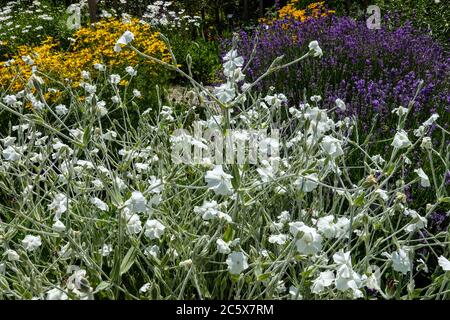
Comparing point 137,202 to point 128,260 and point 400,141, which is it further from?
point 400,141

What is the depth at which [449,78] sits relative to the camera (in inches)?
142

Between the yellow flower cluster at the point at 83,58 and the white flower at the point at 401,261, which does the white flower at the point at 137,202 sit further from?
the yellow flower cluster at the point at 83,58

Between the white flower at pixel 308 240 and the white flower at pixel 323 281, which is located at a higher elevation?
the white flower at pixel 308 240

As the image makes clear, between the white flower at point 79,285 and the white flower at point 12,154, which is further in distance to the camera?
the white flower at point 12,154

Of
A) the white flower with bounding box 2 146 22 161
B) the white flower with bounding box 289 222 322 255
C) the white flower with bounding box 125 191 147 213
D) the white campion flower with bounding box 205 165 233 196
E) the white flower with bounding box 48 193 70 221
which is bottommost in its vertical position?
the white flower with bounding box 48 193 70 221

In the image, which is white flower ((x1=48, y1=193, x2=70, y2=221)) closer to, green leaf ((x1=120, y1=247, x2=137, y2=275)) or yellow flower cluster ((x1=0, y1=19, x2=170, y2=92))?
green leaf ((x1=120, y1=247, x2=137, y2=275))

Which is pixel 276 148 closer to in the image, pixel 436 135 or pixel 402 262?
pixel 402 262

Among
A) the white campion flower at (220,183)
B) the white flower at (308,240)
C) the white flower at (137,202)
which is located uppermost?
the white campion flower at (220,183)

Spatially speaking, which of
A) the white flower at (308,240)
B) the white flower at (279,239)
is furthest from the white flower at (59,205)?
the white flower at (308,240)

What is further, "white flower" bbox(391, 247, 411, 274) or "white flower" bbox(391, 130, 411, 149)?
"white flower" bbox(391, 130, 411, 149)

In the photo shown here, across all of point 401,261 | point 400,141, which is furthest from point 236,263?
point 400,141

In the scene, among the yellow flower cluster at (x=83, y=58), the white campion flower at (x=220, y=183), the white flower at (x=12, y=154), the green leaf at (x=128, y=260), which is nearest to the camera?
the white campion flower at (x=220, y=183)

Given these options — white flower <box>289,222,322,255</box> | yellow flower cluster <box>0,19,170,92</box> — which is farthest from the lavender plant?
yellow flower cluster <box>0,19,170,92</box>
